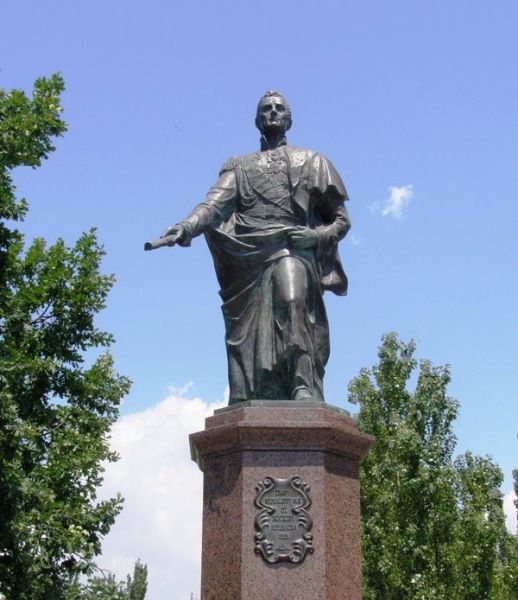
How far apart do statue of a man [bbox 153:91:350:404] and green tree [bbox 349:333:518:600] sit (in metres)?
12.2

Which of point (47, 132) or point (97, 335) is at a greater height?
point (47, 132)

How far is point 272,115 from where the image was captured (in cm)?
894

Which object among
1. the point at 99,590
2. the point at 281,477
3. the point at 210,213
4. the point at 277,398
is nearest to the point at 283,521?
the point at 281,477

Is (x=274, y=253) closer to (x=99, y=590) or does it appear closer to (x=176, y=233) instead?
(x=176, y=233)

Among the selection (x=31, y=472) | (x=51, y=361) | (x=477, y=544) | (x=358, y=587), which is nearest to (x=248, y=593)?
(x=358, y=587)

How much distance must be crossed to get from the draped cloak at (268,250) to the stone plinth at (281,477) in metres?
0.52

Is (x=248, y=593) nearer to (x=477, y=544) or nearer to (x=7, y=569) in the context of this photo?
(x=7, y=569)

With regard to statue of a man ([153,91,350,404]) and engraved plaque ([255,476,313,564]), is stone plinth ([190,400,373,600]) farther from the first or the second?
statue of a man ([153,91,350,404])

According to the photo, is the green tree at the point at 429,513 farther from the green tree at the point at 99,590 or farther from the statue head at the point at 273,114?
the statue head at the point at 273,114

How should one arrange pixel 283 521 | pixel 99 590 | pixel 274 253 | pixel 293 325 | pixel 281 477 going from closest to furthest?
1. pixel 283 521
2. pixel 281 477
3. pixel 293 325
4. pixel 274 253
5. pixel 99 590

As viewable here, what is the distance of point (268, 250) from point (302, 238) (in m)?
0.32

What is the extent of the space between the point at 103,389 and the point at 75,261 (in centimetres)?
236

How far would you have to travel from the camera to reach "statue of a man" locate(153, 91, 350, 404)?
8047mm

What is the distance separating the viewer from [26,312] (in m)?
16.5
